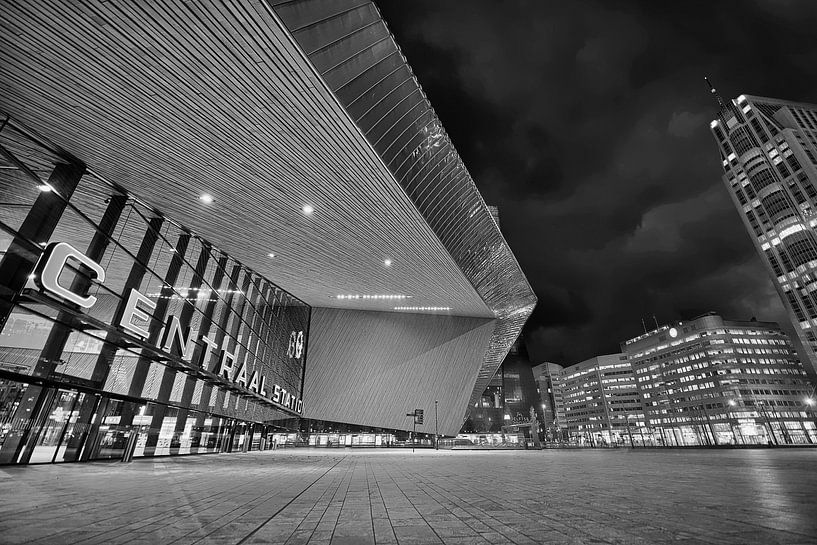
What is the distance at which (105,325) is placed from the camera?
1398 cm

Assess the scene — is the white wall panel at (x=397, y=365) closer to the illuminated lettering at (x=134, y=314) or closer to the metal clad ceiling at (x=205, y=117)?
the metal clad ceiling at (x=205, y=117)

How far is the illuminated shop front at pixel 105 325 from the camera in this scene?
1217 centimetres

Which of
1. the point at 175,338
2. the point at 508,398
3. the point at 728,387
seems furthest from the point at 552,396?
the point at 175,338

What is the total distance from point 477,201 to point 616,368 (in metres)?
136

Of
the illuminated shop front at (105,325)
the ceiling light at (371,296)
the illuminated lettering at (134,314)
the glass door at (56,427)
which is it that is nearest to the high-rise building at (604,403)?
the ceiling light at (371,296)

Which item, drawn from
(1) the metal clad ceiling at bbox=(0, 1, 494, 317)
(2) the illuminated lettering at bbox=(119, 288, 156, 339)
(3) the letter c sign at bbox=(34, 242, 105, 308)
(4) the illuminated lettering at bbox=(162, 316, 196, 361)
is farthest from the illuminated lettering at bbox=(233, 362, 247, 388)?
(3) the letter c sign at bbox=(34, 242, 105, 308)

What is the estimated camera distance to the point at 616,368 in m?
134

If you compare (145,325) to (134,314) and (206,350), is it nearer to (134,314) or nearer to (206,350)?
(134,314)

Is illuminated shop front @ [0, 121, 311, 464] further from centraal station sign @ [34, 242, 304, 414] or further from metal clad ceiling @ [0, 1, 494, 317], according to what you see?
metal clad ceiling @ [0, 1, 494, 317]

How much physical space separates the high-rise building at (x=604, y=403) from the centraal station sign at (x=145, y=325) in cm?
12492

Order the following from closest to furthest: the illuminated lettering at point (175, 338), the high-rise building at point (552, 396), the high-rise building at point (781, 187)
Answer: the illuminated lettering at point (175, 338)
the high-rise building at point (781, 187)
the high-rise building at point (552, 396)

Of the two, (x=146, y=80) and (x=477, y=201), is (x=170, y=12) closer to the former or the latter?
(x=146, y=80)

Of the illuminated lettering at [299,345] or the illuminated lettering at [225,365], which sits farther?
the illuminated lettering at [299,345]

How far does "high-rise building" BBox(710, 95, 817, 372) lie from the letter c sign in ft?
386
